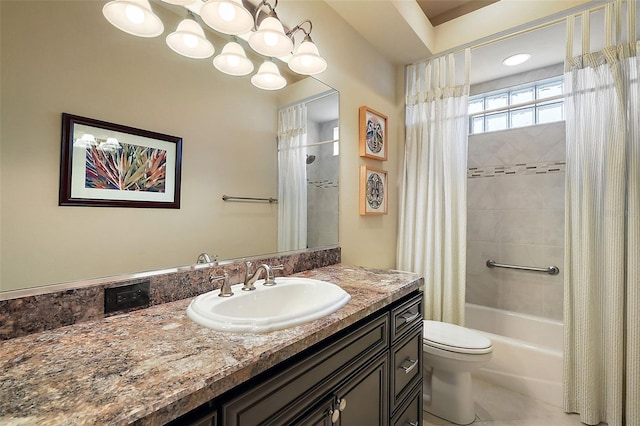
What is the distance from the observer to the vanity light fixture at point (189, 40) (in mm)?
1105

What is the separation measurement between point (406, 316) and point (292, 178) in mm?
922

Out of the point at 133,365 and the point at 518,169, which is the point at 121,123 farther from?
the point at 518,169

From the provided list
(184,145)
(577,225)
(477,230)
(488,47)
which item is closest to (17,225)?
(184,145)

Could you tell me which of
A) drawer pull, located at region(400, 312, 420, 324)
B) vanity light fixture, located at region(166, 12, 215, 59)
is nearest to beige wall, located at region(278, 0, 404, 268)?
vanity light fixture, located at region(166, 12, 215, 59)

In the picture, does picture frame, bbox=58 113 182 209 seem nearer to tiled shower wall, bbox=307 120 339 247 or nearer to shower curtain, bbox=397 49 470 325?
tiled shower wall, bbox=307 120 339 247

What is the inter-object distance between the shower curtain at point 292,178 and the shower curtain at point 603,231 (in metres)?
1.60

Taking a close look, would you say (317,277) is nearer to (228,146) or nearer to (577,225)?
(228,146)

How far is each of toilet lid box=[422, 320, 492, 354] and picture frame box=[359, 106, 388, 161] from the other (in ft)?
4.11

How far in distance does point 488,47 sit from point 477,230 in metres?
1.61

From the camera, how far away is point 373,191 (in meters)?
2.17

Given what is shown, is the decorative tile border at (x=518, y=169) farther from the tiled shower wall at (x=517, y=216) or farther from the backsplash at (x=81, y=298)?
the backsplash at (x=81, y=298)

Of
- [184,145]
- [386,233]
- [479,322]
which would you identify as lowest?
[479,322]

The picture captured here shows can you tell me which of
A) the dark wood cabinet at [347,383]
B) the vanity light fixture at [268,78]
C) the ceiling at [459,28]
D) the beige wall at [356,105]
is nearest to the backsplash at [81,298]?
the dark wood cabinet at [347,383]

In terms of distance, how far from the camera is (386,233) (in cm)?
238
